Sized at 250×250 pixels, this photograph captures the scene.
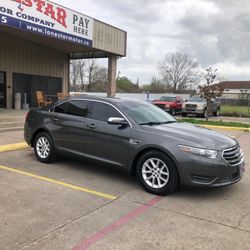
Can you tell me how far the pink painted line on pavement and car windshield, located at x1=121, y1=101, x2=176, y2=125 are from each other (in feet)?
5.09

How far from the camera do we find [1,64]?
63.1ft

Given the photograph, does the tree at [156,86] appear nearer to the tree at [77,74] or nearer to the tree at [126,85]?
the tree at [126,85]

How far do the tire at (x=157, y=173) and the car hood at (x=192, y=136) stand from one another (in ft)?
1.24

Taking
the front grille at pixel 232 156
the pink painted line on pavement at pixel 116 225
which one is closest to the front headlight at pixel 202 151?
the front grille at pixel 232 156

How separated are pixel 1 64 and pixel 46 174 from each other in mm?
14250

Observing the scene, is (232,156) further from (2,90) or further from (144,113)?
(2,90)

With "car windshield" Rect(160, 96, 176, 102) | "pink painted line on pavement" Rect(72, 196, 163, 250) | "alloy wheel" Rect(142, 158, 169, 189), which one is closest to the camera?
"pink painted line on pavement" Rect(72, 196, 163, 250)

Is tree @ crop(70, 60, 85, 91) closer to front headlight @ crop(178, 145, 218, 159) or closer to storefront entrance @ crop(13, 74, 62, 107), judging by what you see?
storefront entrance @ crop(13, 74, 62, 107)

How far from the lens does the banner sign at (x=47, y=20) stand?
13945mm

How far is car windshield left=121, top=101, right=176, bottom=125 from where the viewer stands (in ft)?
21.3

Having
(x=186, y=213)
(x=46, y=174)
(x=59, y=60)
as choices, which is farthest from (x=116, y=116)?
(x=59, y=60)

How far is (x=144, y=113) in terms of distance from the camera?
6.82m

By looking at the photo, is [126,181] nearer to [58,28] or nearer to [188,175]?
[188,175]

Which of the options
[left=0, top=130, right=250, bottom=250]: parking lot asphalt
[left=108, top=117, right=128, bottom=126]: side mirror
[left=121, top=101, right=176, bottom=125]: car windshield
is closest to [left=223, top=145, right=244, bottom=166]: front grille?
[left=0, top=130, right=250, bottom=250]: parking lot asphalt
